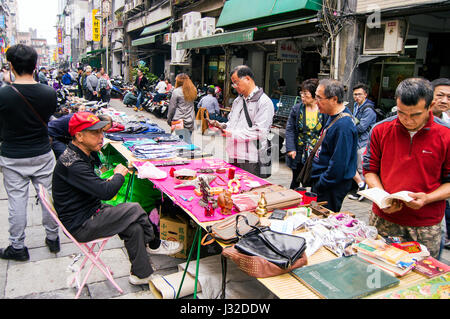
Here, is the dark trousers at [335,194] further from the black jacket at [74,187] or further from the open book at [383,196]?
the black jacket at [74,187]

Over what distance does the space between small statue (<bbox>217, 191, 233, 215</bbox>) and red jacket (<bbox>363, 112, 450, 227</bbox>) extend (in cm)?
124

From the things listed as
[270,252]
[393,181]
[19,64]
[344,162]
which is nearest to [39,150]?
[19,64]

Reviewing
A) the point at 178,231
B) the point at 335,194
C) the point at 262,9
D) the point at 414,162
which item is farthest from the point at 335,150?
the point at 262,9

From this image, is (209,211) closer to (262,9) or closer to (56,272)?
(56,272)

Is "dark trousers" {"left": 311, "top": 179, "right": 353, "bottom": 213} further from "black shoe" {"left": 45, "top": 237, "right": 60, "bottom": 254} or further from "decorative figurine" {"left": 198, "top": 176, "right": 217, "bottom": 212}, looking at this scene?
"black shoe" {"left": 45, "top": 237, "right": 60, "bottom": 254}

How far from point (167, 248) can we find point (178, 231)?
25 cm

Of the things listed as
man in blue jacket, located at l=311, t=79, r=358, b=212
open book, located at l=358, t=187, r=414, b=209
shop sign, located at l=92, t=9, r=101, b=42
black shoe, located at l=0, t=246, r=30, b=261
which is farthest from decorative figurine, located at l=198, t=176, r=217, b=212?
shop sign, located at l=92, t=9, r=101, b=42

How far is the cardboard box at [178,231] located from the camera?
3734 mm

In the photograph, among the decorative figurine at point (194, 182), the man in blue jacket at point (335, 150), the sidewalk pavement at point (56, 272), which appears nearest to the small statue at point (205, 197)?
the decorative figurine at point (194, 182)

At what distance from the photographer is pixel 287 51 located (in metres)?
11.0

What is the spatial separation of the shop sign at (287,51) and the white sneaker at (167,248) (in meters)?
8.83

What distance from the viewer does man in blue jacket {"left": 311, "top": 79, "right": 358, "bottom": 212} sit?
3.10 m

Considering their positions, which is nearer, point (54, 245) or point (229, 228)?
point (229, 228)
